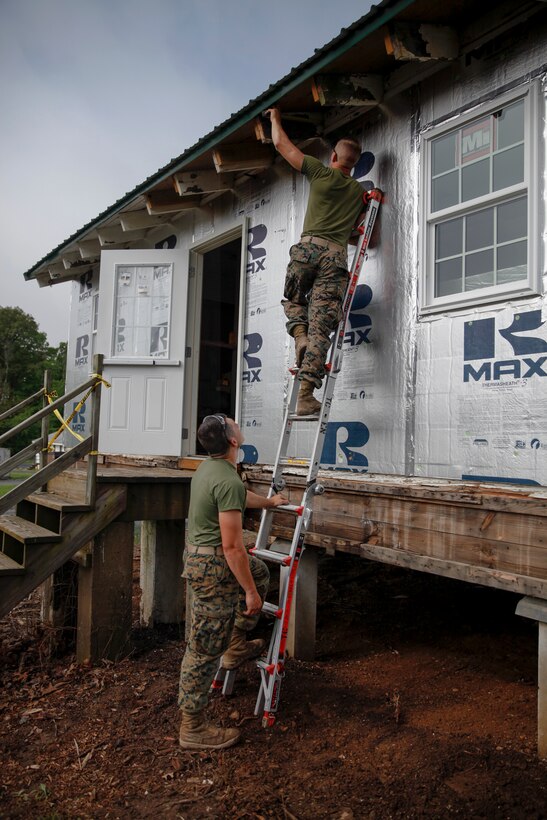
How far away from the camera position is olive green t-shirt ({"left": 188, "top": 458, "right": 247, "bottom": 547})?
315cm

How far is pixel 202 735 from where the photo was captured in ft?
10.5

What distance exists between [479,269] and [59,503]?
3.54 m

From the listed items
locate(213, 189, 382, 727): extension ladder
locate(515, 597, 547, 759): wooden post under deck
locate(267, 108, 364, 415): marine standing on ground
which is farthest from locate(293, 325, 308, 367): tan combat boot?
locate(515, 597, 547, 759): wooden post under deck

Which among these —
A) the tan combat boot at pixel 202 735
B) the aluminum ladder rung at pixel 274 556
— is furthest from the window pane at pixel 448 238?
the tan combat boot at pixel 202 735

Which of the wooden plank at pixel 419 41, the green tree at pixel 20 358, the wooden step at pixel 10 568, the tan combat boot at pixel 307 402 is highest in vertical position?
the green tree at pixel 20 358

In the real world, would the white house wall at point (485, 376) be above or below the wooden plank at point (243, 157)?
below

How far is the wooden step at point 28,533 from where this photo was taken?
13.9 ft

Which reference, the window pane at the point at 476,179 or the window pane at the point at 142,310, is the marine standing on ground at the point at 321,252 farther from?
the window pane at the point at 142,310

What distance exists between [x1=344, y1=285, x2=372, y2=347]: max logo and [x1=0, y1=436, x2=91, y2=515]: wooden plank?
2237 millimetres

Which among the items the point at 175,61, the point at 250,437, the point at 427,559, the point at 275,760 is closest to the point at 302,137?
the point at 250,437

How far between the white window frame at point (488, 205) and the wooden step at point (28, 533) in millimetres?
3154

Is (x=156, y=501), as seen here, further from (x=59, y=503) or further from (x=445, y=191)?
(x=445, y=191)

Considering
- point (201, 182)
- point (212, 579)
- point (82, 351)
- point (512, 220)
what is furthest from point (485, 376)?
point (82, 351)

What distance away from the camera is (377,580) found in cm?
667
